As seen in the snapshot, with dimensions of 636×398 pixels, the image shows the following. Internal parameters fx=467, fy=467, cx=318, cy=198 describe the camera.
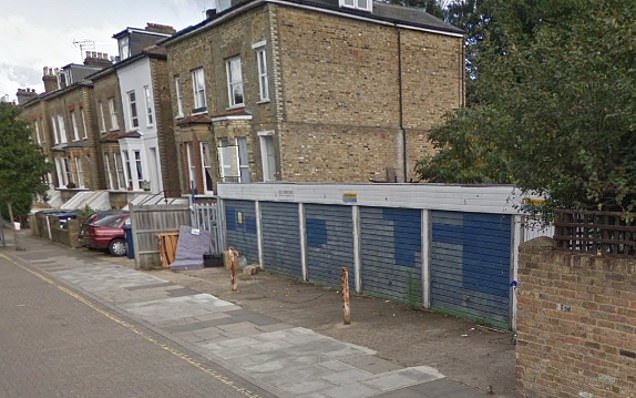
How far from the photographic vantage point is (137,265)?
14414mm

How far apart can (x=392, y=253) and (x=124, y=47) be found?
959 inches

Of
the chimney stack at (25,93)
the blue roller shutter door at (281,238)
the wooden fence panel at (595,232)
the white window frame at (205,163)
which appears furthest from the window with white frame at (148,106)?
the chimney stack at (25,93)

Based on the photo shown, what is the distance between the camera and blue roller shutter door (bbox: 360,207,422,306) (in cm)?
872

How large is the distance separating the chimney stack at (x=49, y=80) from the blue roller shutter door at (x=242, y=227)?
32.4m

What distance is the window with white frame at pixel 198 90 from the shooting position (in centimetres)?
2011

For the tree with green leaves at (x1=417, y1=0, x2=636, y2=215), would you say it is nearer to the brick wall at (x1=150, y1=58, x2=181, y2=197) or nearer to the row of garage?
the row of garage

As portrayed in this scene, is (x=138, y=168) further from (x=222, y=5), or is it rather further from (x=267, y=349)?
(x=267, y=349)

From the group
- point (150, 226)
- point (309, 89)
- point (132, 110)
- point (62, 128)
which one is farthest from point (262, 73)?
point (62, 128)

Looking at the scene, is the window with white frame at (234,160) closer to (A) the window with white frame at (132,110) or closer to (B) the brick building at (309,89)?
(B) the brick building at (309,89)

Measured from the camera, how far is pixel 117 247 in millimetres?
17500

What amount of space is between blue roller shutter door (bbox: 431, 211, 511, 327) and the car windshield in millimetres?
13449

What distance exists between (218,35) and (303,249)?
10.9 m

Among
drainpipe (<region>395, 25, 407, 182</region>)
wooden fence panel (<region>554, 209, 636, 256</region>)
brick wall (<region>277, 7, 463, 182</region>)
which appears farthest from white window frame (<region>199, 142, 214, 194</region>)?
wooden fence panel (<region>554, 209, 636, 256</region>)

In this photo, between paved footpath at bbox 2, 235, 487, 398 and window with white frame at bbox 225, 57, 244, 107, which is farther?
window with white frame at bbox 225, 57, 244, 107
